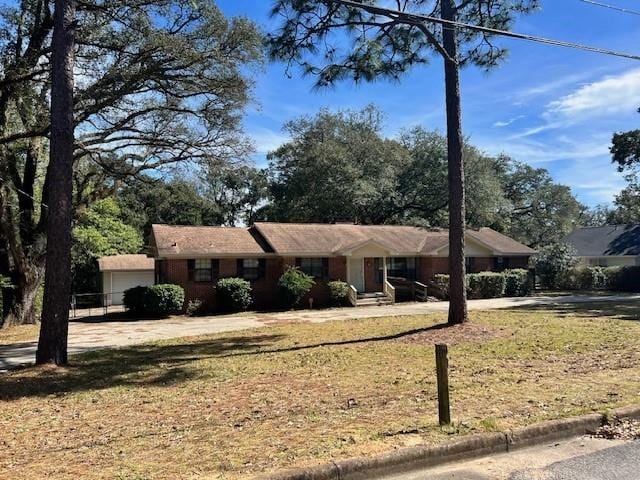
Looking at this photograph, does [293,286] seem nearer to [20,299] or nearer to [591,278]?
[20,299]

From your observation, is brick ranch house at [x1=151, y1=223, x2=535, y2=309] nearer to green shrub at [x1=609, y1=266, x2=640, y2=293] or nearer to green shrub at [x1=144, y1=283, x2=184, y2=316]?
green shrub at [x1=144, y1=283, x2=184, y2=316]

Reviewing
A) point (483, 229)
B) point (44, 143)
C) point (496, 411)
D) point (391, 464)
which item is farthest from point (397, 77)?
point (483, 229)

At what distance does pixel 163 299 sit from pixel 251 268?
16.7 feet

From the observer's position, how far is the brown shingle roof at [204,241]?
24.7m

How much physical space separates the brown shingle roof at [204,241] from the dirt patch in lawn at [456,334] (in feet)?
45.1

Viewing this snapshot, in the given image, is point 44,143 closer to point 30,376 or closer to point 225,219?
point 30,376

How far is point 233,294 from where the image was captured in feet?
81.2

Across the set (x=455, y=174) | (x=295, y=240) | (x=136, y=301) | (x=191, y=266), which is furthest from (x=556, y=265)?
(x=136, y=301)

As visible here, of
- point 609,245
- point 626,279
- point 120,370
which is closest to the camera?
point 120,370

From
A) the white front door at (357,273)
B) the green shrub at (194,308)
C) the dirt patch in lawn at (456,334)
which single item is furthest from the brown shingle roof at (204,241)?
the dirt patch in lawn at (456,334)

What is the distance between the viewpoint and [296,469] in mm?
4539

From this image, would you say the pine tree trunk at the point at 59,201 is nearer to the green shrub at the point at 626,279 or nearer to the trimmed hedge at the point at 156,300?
the trimmed hedge at the point at 156,300

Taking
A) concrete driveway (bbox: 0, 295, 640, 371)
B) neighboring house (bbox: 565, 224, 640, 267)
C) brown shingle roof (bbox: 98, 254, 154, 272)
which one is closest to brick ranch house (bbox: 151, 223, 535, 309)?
concrete driveway (bbox: 0, 295, 640, 371)

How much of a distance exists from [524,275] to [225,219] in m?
30.3
